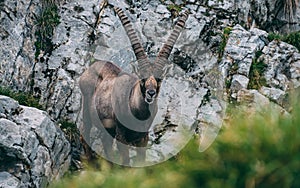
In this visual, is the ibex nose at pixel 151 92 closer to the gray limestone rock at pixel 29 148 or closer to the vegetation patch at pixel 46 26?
the gray limestone rock at pixel 29 148

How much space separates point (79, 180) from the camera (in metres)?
3.57

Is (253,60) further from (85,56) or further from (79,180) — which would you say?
(79,180)

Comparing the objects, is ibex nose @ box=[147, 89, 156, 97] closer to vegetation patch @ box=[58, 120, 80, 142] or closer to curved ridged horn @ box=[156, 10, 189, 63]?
curved ridged horn @ box=[156, 10, 189, 63]

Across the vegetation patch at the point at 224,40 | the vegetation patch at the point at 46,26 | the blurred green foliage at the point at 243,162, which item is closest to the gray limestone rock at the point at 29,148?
the vegetation patch at the point at 46,26

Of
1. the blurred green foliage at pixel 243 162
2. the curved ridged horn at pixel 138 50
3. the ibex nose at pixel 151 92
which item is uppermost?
the blurred green foliage at pixel 243 162

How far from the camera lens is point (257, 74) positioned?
1469 cm

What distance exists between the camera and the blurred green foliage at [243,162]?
3.17 meters

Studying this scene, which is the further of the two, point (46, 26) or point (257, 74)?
point (46, 26)

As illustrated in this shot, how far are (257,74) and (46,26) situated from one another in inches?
182

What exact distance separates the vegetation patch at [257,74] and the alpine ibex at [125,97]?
2.07 metres

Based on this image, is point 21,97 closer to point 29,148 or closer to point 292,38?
point 29,148

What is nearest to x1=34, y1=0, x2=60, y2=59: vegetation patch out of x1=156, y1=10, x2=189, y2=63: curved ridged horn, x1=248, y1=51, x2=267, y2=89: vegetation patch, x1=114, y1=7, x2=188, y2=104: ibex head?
x1=114, y1=7, x2=188, y2=104: ibex head

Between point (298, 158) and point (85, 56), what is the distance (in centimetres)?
1207

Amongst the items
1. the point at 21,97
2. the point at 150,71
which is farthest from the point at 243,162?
the point at 21,97
